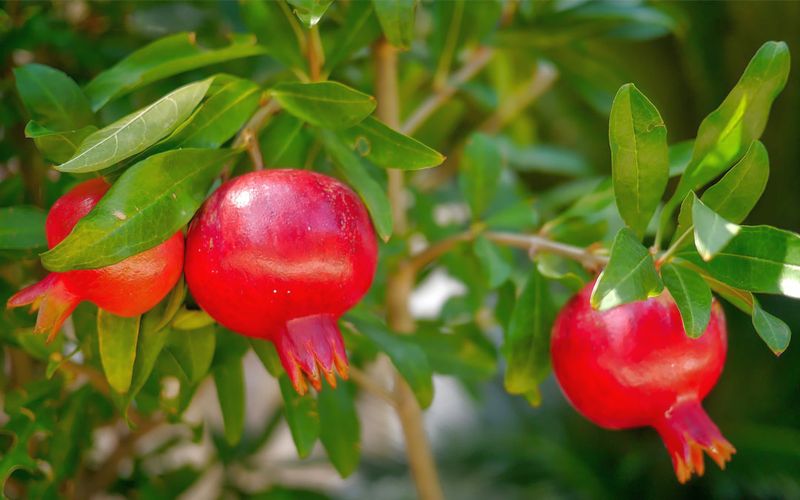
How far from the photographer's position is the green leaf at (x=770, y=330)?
46 cm

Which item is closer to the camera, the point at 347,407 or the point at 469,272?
the point at 347,407

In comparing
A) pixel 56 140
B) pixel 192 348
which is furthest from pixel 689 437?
pixel 56 140

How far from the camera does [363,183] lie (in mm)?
546

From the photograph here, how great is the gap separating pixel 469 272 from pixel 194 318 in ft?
1.69

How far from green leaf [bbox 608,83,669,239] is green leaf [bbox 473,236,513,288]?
6.9 inches

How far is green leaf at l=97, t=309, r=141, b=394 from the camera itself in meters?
0.51

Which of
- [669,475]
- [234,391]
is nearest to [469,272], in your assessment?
[234,391]

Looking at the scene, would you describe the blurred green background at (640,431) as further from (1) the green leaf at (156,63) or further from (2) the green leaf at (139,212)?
(2) the green leaf at (139,212)

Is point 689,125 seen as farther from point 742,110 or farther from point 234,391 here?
point 234,391

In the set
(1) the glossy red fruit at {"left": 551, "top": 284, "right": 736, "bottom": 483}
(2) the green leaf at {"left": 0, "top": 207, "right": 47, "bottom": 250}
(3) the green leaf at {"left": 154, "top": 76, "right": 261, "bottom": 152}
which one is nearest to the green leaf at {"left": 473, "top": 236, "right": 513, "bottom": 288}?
(1) the glossy red fruit at {"left": 551, "top": 284, "right": 736, "bottom": 483}

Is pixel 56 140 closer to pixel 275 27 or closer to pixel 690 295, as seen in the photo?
pixel 275 27

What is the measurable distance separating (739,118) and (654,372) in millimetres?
197

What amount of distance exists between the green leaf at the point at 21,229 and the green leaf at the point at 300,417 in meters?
0.22

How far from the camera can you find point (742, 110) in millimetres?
530
